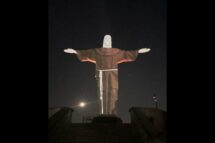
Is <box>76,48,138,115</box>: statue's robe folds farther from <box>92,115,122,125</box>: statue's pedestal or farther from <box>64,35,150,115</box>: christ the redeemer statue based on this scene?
<box>92,115,122,125</box>: statue's pedestal

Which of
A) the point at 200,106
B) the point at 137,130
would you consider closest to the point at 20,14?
the point at 200,106

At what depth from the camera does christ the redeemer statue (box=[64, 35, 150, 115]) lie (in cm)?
1449

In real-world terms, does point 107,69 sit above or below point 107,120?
above

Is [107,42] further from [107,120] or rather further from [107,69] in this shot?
[107,120]

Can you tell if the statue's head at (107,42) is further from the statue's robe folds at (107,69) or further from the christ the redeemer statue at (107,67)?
the statue's robe folds at (107,69)

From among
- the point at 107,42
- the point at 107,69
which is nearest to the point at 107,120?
the point at 107,69

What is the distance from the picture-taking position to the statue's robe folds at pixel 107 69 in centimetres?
1449

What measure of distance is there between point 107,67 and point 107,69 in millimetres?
68

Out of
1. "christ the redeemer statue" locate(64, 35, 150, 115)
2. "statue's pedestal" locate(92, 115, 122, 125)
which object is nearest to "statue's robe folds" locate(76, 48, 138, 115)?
"christ the redeemer statue" locate(64, 35, 150, 115)

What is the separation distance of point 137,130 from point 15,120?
6.58 m

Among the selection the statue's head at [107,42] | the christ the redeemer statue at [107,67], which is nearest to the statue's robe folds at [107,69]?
the christ the redeemer statue at [107,67]

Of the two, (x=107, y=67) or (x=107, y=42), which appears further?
(x=107, y=42)

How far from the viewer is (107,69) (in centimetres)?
1463

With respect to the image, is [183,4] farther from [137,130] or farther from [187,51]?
[137,130]
